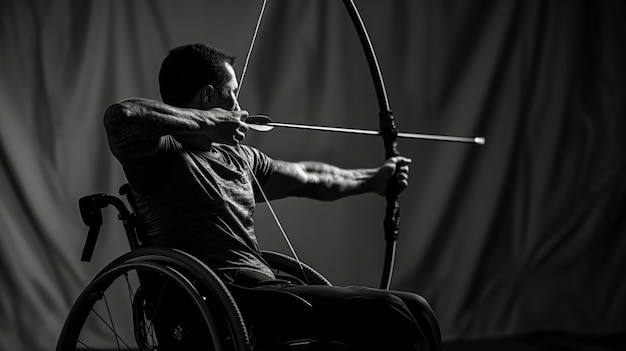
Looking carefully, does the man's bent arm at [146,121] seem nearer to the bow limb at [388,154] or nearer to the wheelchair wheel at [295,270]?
the wheelchair wheel at [295,270]

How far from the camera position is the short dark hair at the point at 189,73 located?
1.92 m

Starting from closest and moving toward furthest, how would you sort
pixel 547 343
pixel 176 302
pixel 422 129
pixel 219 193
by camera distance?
1. pixel 176 302
2. pixel 219 193
3. pixel 547 343
4. pixel 422 129

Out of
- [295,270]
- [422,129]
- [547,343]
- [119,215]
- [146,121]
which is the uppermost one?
[146,121]

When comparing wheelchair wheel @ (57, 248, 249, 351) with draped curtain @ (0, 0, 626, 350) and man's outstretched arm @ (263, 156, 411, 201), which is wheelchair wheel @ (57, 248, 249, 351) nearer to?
man's outstretched arm @ (263, 156, 411, 201)

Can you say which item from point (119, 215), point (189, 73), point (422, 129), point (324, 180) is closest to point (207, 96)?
point (189, 73)

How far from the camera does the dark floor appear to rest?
3.10 metres

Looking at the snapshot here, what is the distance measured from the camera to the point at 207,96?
1.92 meters

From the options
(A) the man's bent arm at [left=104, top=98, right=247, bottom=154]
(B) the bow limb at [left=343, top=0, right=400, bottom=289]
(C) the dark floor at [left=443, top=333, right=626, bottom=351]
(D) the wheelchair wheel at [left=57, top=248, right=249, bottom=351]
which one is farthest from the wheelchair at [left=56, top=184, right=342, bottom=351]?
(C) the dark floor at [left=443, top=333, right=626, bottom=351]

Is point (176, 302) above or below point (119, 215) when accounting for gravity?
below

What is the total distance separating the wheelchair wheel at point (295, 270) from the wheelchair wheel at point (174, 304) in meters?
0.33

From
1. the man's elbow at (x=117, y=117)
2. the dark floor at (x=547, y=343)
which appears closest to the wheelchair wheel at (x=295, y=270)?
the man's elbow at (x=117, y=117)

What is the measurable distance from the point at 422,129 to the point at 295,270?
1.51 meters

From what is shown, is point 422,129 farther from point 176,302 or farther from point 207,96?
point 176,302

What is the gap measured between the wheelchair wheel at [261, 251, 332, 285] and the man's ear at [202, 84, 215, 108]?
0.40 m
